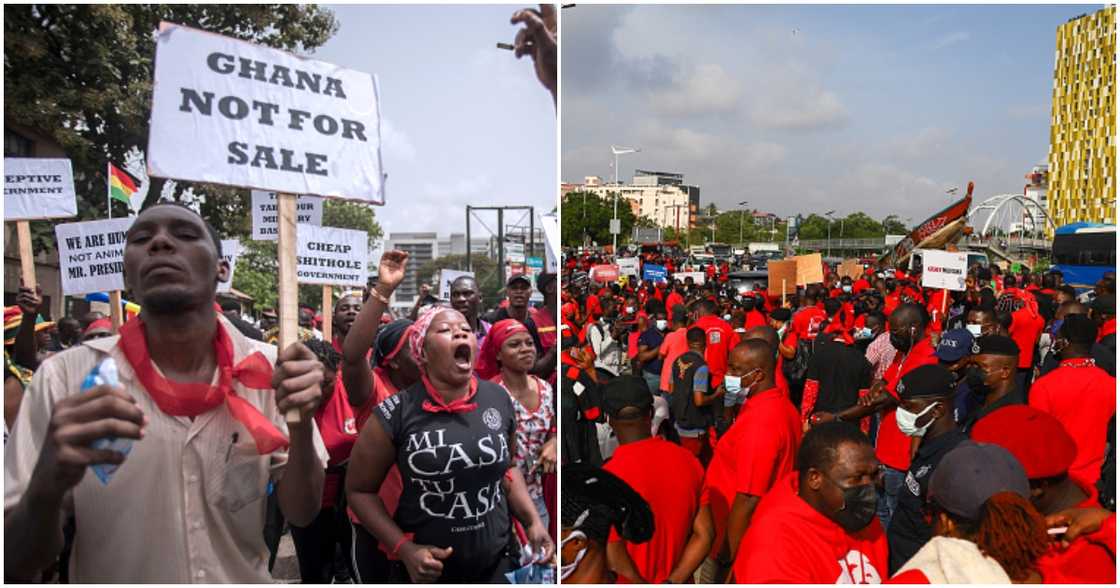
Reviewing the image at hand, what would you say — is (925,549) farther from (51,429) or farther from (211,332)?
(51,429)

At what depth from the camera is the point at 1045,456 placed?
3.01 meters

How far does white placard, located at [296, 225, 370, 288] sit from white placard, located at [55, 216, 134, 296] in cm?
Answer: 143

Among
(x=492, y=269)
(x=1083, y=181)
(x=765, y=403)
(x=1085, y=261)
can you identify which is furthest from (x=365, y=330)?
(x=1083, y=181)

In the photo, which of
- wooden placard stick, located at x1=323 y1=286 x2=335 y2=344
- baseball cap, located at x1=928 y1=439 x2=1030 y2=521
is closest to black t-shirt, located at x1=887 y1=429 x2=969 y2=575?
baseball cap, located at x1=928 y1=439 x2=1030 y2=521

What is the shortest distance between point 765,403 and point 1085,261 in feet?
84.8

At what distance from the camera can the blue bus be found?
78.6 ft

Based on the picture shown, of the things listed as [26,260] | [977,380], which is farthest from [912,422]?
[26,260]

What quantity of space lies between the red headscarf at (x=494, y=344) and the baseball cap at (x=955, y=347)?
277cm

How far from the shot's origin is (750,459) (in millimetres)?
3598

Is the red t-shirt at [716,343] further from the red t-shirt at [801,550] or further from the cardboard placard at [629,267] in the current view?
the cardboard placard at [629,267]

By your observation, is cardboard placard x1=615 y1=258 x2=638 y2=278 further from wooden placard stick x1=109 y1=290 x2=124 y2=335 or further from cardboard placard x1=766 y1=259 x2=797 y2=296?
wooden placard stick x1=109 y1=290 x2=124 y2=335

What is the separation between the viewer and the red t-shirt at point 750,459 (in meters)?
3.56

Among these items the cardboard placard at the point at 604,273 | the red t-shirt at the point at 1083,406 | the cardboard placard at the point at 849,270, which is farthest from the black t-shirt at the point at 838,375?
the cardboard placard at the point at 849,270

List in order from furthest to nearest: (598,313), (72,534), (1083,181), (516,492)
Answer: (1083,181), (598,313), (516,492), (72,534)
